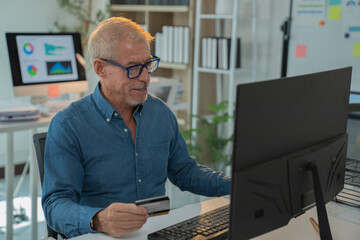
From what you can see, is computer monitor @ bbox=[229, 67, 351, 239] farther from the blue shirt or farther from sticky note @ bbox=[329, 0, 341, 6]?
sticky note @ bbox=[329, 0, 341, 6]

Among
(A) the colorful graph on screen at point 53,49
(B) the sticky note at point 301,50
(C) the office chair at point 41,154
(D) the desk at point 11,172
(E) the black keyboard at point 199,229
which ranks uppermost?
(A) the colorful graph on screen at point 53,49

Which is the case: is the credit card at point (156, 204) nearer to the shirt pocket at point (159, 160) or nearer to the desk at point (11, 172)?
the shirt pocket at point (159, 160)

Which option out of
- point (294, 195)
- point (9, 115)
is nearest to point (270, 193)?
point (294, 195)

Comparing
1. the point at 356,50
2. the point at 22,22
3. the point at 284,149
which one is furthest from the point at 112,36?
the point at 22,22

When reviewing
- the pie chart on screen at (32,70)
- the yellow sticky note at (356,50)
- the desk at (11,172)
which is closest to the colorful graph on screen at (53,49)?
the pie chart on screen at (32,70)

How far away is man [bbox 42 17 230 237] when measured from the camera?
145 cm

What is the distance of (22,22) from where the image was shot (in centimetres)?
443

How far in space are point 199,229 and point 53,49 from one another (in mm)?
2172

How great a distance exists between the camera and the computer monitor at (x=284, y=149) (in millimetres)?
948

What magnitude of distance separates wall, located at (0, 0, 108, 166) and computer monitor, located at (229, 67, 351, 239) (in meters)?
Result: 3.74

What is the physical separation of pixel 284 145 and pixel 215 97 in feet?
10.8

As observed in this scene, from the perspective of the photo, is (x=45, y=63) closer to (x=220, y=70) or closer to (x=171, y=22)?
(x=220, y=70)

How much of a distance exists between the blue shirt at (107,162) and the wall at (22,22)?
3051 mm

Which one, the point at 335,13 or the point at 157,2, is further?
the point at 157,2
